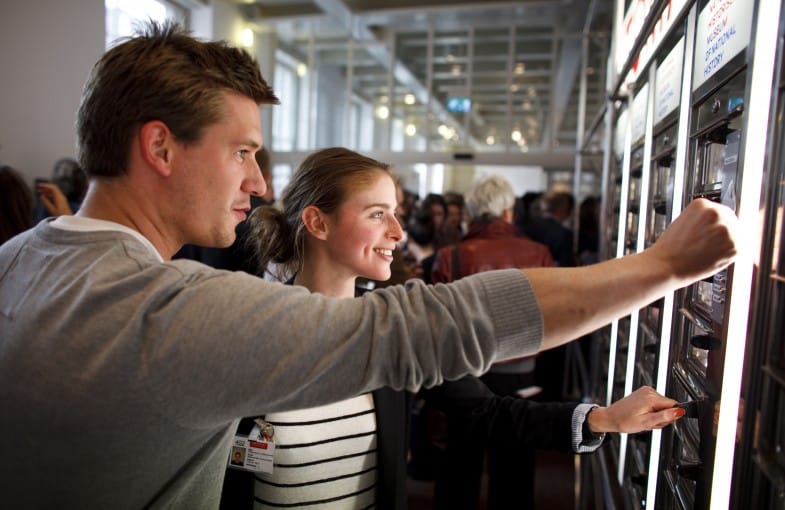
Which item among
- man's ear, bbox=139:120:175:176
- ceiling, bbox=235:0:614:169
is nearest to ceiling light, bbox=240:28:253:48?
ceiling, bbox=235:0:614:169

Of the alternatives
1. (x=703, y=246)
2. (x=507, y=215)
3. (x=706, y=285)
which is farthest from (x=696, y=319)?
(x=507, y=215)

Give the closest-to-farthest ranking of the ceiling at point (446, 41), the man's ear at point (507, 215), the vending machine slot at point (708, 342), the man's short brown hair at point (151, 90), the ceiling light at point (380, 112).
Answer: the man's short brown hair at point (151, 90) → the vending machine slot at point (708, 342) → the man's ear at point (507, 215) → the ceiling at point (446, 41) → the ceiling light at point (380, 112)

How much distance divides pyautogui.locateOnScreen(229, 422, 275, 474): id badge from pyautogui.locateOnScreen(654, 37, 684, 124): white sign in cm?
122

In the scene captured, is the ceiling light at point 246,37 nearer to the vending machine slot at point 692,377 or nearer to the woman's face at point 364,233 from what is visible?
the woman's face at point 364,233

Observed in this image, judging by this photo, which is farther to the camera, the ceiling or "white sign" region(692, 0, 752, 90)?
the ceiling

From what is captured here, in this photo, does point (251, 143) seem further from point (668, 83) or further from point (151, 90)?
point (668, 83)

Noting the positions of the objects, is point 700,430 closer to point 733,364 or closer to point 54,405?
point 733,364

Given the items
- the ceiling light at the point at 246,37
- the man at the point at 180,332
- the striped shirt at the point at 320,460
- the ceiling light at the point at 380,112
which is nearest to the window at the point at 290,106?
the ceiling light at the point at 246,37

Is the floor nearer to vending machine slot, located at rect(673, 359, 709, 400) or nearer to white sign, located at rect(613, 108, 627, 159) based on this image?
white sign, located at rect(613, 108, 627, 159)

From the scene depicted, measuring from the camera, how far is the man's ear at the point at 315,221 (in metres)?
1.54

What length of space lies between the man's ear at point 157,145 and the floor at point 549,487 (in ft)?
8.59

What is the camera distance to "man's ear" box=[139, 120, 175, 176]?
2.75 feet

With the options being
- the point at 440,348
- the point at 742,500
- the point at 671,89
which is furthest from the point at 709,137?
the point at 440,348

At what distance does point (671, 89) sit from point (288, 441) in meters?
1.25
